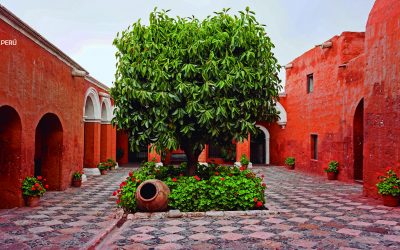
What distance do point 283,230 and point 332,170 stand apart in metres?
8.53

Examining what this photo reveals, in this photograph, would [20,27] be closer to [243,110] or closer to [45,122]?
[45,122]

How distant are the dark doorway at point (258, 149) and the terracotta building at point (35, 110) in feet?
41.4

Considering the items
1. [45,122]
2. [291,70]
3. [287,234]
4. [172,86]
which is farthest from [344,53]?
[45,122]

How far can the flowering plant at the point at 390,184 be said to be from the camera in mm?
8320

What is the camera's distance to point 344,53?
14516 millimetres

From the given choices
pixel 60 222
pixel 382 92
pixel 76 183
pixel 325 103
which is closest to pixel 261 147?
pixel 325 103

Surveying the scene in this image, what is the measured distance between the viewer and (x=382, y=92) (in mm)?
9242

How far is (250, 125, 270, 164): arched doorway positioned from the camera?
22.0 meters

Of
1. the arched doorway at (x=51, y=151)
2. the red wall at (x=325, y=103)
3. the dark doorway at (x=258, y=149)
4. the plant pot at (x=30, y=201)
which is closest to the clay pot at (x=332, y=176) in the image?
the red wall at (x=325, y=103)

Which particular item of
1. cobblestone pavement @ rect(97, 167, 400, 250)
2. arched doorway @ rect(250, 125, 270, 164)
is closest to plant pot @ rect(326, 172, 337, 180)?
cobblestone pavement @ rect(97, 167, 400, 250)

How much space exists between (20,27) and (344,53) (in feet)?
38.8

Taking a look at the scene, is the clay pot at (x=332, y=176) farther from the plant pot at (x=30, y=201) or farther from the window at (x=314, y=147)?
the plant pot at (x=30, y=201)

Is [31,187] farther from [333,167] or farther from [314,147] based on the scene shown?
[314,147]

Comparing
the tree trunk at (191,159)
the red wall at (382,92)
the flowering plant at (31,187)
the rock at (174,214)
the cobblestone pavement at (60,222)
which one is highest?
the red wall at (382,92)
